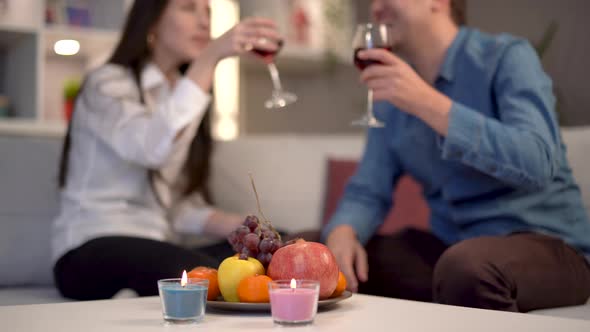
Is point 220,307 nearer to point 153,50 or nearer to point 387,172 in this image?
point 387,172

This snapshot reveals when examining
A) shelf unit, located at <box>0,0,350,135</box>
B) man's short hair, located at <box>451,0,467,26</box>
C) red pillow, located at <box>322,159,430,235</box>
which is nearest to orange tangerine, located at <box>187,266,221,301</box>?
man's short hair, located at <box>451,0,467,26</box>

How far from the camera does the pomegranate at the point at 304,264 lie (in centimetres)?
108

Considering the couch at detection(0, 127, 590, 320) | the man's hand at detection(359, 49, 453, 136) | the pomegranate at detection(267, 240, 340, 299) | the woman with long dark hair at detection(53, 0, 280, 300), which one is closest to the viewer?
the pomegranate at detection(267, 240, 340, 299)

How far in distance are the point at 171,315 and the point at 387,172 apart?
105 centimetres

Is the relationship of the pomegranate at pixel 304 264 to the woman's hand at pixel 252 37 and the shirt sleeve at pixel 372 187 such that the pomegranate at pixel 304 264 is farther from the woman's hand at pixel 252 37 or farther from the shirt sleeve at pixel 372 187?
the woman's hand at pixel 252 37

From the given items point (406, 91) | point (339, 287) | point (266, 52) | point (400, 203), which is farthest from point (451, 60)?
point (339, 287)

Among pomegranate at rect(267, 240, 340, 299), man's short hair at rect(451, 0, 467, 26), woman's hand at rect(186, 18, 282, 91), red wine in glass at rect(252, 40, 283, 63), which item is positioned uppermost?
man's short hair at rect(451, 0, 467, 26)

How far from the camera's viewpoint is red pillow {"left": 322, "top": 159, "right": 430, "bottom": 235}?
2.44 m

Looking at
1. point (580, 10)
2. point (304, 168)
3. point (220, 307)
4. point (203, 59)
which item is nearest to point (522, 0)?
point (580, 10)

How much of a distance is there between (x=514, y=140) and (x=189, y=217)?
1.11 metres

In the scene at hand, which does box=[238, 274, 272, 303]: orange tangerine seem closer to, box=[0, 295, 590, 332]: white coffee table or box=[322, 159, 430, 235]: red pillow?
box=[0, 295, 590, 332]: white coffee table

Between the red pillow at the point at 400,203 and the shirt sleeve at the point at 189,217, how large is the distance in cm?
43

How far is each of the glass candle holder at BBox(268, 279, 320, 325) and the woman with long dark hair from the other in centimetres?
70

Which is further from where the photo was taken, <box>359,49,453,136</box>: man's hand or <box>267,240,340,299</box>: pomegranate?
<box>359,49,453,136</box>: man's hand
